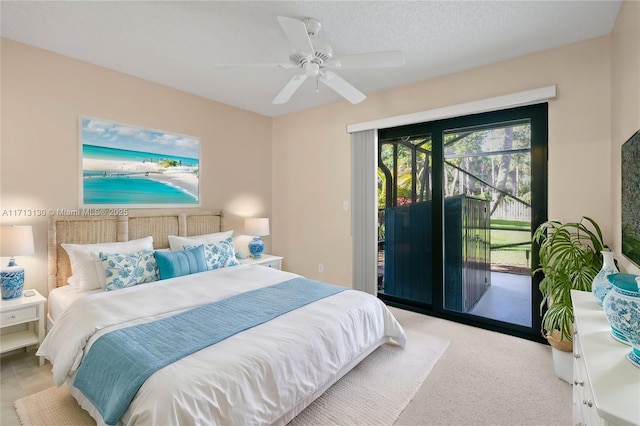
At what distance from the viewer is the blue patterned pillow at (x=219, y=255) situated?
10.6ft

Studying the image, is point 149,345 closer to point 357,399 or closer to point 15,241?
point 357,399

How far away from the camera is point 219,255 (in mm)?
3330

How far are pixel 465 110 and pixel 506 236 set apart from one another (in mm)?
1337

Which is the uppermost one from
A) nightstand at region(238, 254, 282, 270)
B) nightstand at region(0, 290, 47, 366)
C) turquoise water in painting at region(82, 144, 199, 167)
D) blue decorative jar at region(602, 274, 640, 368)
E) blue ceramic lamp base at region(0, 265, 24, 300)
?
turquoise water in painting at region(82, 144, 199, 167)

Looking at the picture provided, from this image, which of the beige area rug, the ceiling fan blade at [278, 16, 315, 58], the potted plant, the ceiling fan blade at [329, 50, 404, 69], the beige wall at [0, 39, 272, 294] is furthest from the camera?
the beige wall at [0, 39, 272, 294]

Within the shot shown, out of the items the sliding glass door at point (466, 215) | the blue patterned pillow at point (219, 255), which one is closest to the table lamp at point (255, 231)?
the blue patterned pillow at point (219, 255)

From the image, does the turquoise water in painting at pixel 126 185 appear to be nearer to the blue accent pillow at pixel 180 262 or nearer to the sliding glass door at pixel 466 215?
the blue accent pillow at pixel 180 262

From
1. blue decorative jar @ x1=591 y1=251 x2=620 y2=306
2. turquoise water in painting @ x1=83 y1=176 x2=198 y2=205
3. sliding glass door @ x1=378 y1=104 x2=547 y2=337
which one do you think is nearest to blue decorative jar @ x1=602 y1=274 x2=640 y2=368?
blue decorative jar @ x1=591 y1=251 x2=620 y2=306

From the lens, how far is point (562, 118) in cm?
263

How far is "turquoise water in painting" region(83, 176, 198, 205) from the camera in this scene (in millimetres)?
3049

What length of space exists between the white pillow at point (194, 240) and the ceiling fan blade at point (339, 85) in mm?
2172

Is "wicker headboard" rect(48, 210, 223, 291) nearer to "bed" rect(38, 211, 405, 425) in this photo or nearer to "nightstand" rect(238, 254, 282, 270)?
"bed" rect(38, 211, 405, 425)

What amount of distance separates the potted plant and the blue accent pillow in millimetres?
3044

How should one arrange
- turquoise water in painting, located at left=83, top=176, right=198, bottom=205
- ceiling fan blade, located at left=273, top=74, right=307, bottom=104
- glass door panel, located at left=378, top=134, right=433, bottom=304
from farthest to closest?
glass door panel, located at left=378, top=134, right=433, bottom=304, turquoise water in painting, located at left=83, top=176, right=198, bottom=205, ceiling fan blade, located at left=273, top=74, right=307, bottom=104
